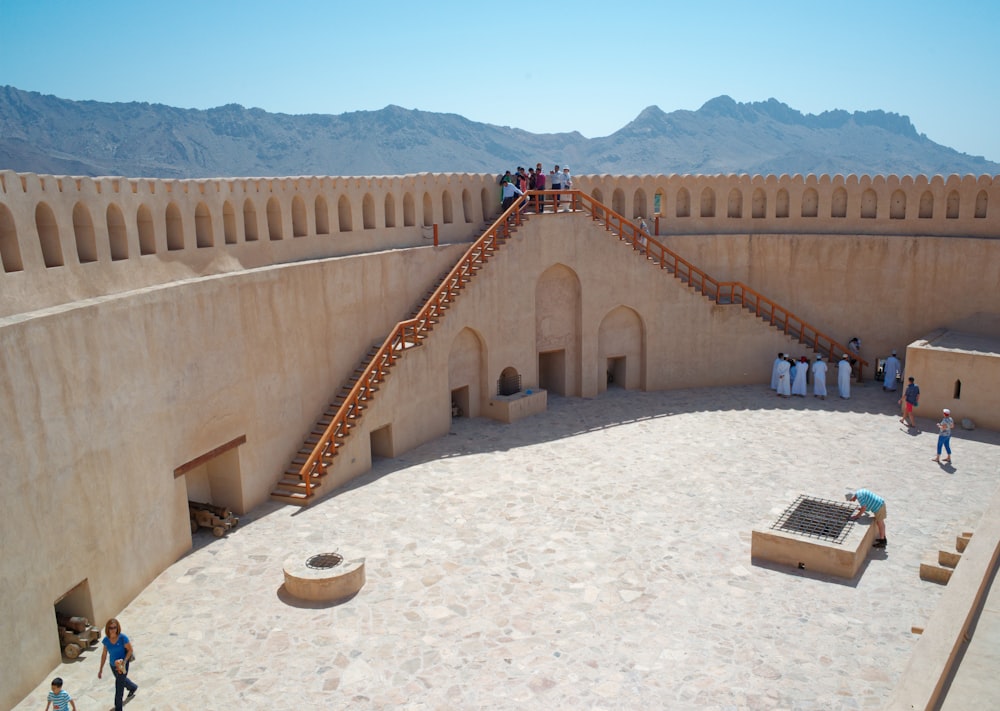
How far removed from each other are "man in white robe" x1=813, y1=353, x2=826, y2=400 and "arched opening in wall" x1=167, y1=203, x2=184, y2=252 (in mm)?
15598

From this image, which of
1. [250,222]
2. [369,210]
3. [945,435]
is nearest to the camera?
[945,435]

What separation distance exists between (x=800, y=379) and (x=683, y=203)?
6.11 meters

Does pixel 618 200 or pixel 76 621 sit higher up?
pixel 618 200

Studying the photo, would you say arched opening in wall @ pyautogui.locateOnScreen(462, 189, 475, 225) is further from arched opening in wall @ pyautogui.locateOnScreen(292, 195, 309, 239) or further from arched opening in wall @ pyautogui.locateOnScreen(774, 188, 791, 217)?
arched opening in wall @ pyautogui.locateOnScreen(774, 188, 791, 217)

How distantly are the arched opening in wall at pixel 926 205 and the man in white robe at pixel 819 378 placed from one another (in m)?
4.99

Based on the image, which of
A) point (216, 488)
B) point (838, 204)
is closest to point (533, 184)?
point (838, 204)

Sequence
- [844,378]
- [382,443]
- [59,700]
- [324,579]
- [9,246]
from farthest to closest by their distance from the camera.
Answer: [844,378] < [382,443] < [324,579] < [9,246] < [59,700]

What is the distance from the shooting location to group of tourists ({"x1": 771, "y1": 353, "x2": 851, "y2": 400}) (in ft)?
70.8

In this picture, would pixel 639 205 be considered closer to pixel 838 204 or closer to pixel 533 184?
pixel 533 184

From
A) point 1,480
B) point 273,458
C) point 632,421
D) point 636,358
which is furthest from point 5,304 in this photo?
point 636,358

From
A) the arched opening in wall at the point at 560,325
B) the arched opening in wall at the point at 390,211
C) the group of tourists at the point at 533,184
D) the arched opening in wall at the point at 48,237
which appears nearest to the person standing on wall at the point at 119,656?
the arched opening in wall at the point at 48,237

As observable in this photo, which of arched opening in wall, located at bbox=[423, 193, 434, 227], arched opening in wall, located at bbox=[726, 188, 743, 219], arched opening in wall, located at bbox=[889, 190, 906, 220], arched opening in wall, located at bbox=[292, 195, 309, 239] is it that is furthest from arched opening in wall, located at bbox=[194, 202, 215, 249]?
arched opening in wall, located at bbox=[889, 190, 906, 220]

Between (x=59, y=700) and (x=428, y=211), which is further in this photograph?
(x=428, y=211)

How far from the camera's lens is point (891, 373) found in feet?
71.4
